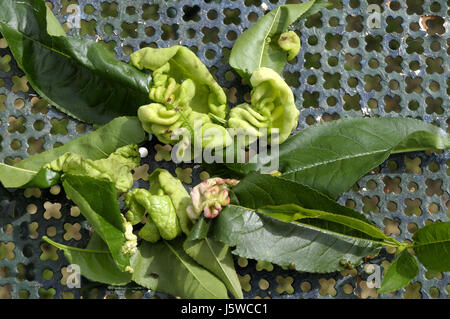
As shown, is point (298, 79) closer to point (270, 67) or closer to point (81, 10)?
point (270, 67)

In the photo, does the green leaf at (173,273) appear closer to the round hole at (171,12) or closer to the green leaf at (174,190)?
the green leaf at (174,190)

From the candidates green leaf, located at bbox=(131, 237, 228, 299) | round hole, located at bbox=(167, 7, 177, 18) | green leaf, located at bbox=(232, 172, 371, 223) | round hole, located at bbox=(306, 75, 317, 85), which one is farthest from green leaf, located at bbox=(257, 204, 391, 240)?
round hole, located at bbox=(167, 7, 177, 18)

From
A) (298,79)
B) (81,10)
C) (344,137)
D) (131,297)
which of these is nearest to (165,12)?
(81,10)

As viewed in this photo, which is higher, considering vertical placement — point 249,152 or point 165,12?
point 165,12

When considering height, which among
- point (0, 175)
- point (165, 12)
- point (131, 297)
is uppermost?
point (165, 12)

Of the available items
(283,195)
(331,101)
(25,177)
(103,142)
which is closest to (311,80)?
(331,101)

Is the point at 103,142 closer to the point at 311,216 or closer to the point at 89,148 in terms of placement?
the point at 89,148
